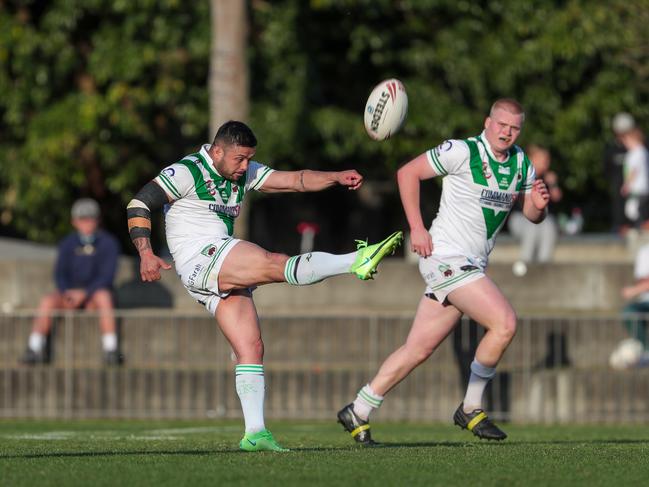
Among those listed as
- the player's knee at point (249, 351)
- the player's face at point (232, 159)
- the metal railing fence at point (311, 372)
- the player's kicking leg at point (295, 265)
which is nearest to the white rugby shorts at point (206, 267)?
the player's kicking leg at point (295, 265)

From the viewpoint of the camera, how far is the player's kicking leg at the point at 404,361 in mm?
10844

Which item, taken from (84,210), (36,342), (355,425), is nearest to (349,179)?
(355,425)

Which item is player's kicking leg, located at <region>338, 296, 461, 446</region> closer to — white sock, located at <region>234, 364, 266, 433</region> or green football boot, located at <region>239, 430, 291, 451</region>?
white sock, located at <region>234, 364, 266, 433</region>

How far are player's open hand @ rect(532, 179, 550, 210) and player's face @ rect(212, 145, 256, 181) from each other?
2.08 metres

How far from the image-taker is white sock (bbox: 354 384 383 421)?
10836 mm

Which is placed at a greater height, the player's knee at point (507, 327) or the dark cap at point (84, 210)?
the dark cap at point (84, 210)

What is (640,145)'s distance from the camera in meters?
19.5

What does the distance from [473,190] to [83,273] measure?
Result: 25.7 feet

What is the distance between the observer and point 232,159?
9961 millimetres

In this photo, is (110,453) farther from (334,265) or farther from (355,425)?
(355,425)

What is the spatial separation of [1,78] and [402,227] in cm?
803

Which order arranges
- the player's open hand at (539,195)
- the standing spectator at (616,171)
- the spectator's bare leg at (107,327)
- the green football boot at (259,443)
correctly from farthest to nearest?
the standing spectator at (616,171), the spectator's bare leg at (107,327), the player's open hand at (539,195), the green football boot at (259,443)

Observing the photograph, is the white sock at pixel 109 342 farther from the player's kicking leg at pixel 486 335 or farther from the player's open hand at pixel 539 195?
the player's open hand at pixel 539 195

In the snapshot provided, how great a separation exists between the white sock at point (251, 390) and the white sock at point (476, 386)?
1.58m
